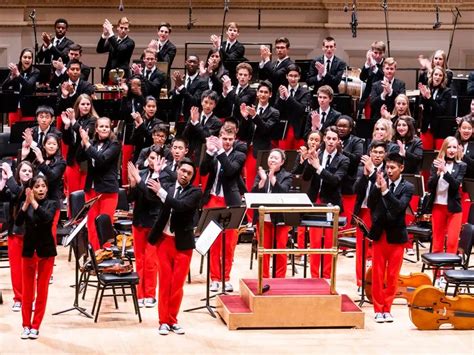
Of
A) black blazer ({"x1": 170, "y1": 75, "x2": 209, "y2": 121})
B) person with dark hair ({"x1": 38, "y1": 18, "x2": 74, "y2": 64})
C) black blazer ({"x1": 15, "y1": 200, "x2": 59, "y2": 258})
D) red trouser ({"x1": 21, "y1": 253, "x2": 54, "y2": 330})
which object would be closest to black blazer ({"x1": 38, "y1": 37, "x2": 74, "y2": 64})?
person with dark hair ({"x1": 38, "y1": 18, "x2": 74, "y2": 64})

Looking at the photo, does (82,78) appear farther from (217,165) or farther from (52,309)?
(52,309)

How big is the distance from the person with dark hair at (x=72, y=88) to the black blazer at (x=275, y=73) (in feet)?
6.94

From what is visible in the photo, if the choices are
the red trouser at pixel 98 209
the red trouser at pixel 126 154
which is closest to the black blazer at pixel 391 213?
the red trouser at pixel 98 209

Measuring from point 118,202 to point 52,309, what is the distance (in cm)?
179

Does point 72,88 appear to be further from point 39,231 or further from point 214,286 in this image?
point 39,231

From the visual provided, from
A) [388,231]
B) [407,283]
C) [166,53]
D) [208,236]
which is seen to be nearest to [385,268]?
[388,231]

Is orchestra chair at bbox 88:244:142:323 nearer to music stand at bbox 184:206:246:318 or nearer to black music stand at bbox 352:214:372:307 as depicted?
music stand at bbox 184:206:246:318

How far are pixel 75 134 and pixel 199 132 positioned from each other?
1312 mm

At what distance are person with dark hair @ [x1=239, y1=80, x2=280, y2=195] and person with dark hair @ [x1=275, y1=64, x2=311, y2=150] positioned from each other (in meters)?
0.36

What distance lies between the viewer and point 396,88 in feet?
45.2

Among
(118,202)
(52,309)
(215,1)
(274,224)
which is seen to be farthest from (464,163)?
(215,1)

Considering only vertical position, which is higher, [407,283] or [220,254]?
[220,254]

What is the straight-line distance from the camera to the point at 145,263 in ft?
33.7

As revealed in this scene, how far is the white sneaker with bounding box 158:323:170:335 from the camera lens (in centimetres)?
957
